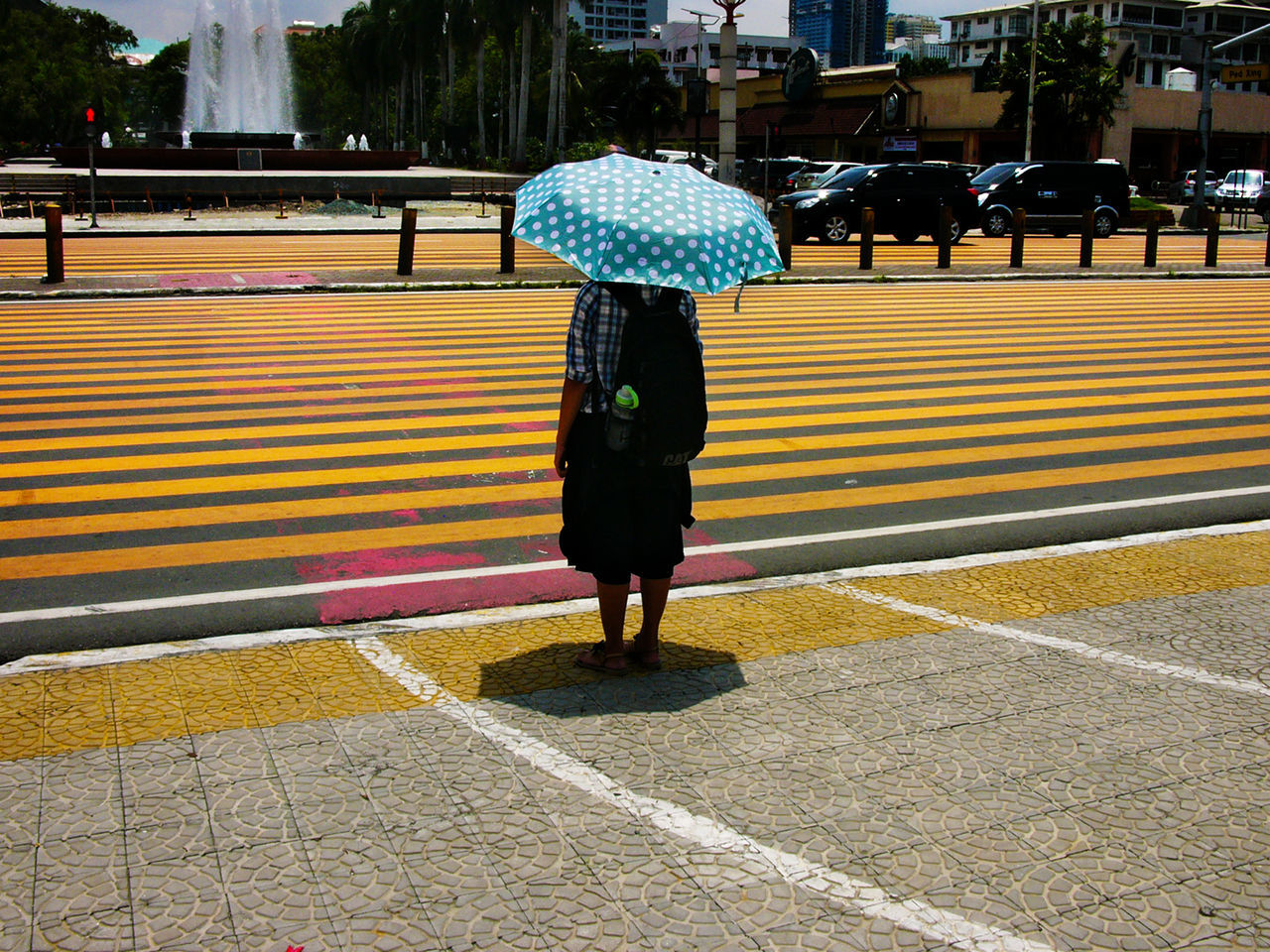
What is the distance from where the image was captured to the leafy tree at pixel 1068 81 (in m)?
64.6

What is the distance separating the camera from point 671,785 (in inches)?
159

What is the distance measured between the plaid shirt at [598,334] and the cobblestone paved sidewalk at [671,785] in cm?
118

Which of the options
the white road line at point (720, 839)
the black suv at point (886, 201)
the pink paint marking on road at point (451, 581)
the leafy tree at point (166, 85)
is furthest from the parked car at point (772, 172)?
the leafy tree at point (166, 85)

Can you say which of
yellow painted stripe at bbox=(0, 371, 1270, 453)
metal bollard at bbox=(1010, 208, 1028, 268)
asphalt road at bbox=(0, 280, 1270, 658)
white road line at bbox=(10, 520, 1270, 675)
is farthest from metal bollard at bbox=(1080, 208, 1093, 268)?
white road line at bbox=(10, 520, 1270, 675)

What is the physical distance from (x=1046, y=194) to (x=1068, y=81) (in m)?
35.7

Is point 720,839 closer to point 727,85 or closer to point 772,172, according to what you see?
point 727,85

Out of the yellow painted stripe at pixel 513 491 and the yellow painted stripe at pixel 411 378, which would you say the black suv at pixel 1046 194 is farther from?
the yellow painted stripe at pixel 513 491

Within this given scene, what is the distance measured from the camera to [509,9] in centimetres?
6925

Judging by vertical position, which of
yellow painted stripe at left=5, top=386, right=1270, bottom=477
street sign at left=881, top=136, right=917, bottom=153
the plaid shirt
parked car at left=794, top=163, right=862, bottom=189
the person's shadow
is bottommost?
the person's shadow

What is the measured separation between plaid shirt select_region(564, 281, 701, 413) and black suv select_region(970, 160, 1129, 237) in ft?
99.1

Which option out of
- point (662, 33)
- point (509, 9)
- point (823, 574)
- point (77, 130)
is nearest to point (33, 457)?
point (823, 574)

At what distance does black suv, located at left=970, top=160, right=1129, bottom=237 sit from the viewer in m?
33.3

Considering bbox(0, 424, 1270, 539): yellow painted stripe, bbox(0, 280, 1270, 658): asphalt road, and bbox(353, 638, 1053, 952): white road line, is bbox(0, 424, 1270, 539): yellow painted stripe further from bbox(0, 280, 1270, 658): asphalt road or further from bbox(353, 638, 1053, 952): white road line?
bbox(353, 638, 1053, 952): white road line

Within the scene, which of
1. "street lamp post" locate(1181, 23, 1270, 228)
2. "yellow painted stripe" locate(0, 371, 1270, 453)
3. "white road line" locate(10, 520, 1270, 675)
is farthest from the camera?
"street lamp post" locate(1181, 23, 1270, 228)
